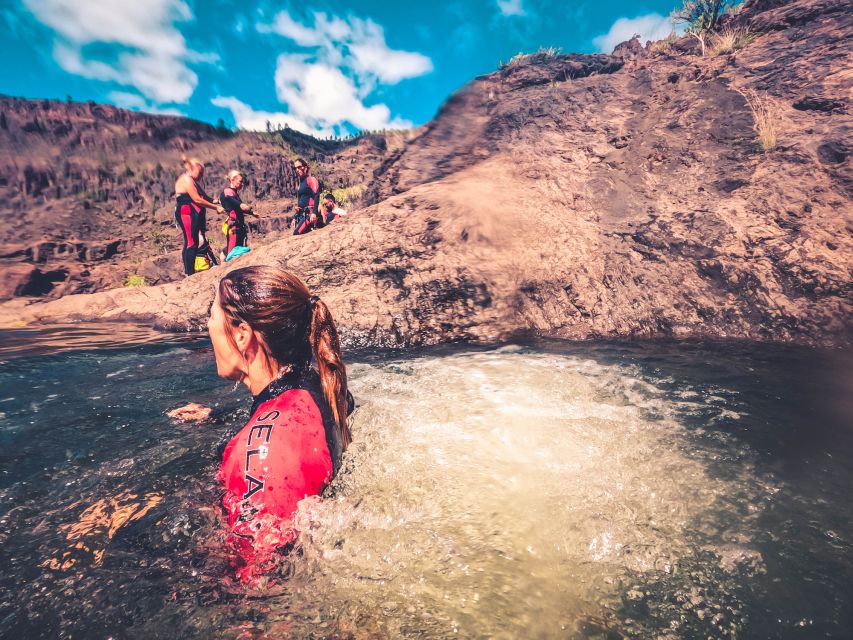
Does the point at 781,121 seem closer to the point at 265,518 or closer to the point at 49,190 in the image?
the point at 265,518

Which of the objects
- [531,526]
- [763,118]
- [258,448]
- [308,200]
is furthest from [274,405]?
[308,200]

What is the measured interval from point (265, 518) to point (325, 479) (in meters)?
0.22

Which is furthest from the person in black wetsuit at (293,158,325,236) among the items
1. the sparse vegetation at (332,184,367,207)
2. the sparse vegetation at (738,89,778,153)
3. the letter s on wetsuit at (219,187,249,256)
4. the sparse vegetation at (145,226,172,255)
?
the sparse vegetation at (145,226,172,255)

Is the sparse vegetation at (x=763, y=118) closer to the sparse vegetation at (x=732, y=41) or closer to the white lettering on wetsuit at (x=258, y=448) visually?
the sparse vegetation at (x=732, y=41)

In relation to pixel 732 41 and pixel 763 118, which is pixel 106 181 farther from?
pixel 763 118

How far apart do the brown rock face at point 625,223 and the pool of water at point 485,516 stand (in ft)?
3.11

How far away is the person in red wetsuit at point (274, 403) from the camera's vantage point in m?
1.13

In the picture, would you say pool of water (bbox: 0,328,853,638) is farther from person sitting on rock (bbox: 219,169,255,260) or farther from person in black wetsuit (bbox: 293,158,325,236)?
person sitting on rock (bbox: 219,169,255,260)

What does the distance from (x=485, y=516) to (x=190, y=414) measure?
1862 mm

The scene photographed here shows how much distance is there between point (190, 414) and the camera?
2.24m

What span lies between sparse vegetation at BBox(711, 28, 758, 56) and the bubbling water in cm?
600

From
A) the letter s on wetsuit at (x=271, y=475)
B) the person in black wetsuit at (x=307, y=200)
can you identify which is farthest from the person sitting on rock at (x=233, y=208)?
the letter s on wetsuit at (x=271, y=475)

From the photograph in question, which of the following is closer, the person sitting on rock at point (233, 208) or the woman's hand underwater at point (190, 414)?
the woman's hand underwater at point (190, 414)

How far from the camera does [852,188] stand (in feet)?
10.8
